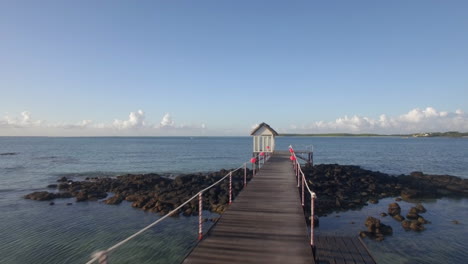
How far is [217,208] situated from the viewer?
17750mm

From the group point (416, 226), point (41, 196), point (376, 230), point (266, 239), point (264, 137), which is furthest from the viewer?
point (264, 137)

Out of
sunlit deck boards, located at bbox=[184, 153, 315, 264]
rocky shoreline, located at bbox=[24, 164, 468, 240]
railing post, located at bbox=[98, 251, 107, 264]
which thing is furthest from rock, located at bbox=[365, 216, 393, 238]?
railing post, located at bbox=[98, 251, 107, 264]

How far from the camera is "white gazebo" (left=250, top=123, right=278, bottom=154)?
3044cm

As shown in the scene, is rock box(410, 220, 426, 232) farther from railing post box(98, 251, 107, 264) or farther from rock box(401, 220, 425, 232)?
railing post box(98, 251, 107, 264)

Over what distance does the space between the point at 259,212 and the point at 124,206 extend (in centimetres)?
1367

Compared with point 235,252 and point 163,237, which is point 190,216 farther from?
point 235,252

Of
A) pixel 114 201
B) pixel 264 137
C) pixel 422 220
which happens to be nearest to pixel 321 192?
pixel 422 220

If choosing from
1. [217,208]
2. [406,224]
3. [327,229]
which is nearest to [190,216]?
[217,208]

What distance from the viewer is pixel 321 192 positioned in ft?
73.2

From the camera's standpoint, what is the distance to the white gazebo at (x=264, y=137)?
99.9ft

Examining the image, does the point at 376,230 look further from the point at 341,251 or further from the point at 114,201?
the point at 114,201

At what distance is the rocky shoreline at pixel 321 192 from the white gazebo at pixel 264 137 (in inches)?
149

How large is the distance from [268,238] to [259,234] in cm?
36

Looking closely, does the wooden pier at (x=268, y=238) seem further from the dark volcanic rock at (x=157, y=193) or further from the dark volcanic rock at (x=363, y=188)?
the dark volcanic rock at (x=363, y=188)
